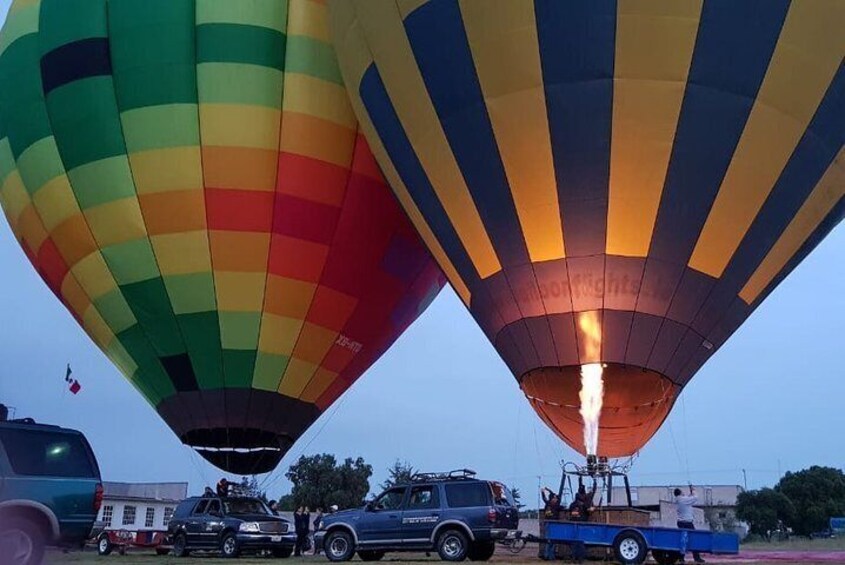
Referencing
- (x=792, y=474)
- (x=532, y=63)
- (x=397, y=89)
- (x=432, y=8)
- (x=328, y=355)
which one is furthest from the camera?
(x=792, y=474)

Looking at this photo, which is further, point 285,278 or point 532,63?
point 285,278

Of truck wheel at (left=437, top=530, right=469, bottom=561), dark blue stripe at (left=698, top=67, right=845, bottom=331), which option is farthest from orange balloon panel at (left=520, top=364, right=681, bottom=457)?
truck wheel at (left=437, top=530, right=469, bottom=561)

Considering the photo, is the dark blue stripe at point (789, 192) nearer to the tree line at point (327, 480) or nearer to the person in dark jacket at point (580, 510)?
the person in dark jacket at point (580, 510)

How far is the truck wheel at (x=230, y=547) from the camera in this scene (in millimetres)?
12914

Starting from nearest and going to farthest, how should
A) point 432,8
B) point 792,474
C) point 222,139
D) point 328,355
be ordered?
point 432,8, point 222,139, point 328,355, point 792,474

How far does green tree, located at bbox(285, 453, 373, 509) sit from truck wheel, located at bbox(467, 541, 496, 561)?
109ft

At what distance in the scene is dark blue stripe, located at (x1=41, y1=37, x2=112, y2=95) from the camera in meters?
13.7

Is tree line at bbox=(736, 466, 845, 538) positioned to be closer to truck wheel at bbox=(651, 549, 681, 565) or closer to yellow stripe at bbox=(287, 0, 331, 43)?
truck wheel at bbox=(651, 549, 681, 565)

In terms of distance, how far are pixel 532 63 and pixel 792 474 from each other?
49.7 meters

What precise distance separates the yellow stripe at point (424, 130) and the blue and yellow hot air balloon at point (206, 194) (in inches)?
118

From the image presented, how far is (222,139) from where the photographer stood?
44.1 ft

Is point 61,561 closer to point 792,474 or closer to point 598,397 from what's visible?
point 598,397

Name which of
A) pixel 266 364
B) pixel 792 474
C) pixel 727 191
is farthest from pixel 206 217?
pixel 792 474

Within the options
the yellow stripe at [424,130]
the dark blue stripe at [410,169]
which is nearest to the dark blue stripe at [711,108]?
the yellow stripe at [424,130]
